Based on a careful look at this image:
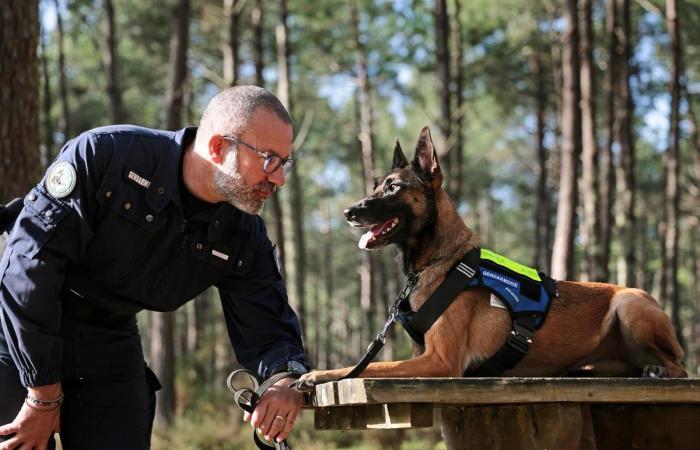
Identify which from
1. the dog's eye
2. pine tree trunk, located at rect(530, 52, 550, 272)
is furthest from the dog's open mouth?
pine tree trunk, located at rect(530, 52, 550, 272)

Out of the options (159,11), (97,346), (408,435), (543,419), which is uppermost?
(159,11)

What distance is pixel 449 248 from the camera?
4.65 meters

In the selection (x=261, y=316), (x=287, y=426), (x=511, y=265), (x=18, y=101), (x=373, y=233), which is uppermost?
(x=18, y=101)

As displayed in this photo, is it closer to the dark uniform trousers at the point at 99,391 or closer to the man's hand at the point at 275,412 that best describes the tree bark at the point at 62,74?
the dark uniform trousers at the point at 99,391

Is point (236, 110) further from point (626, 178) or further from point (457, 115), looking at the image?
point (626, 178)

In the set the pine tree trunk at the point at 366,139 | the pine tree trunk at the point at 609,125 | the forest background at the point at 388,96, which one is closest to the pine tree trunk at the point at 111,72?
the forest background at the point at 388,96

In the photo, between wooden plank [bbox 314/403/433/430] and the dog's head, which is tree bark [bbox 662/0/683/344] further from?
wooden plank [bbox 314/403/433/430]

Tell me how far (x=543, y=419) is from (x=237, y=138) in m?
1.85

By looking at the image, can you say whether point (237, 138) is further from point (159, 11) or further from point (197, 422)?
point (159, 11)

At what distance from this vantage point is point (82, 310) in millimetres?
3451

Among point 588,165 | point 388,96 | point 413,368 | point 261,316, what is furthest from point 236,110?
point 388,96

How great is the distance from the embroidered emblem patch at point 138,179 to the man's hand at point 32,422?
90 cm

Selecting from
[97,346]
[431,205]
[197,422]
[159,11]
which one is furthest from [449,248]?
[159,11]

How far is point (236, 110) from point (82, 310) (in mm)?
1136
